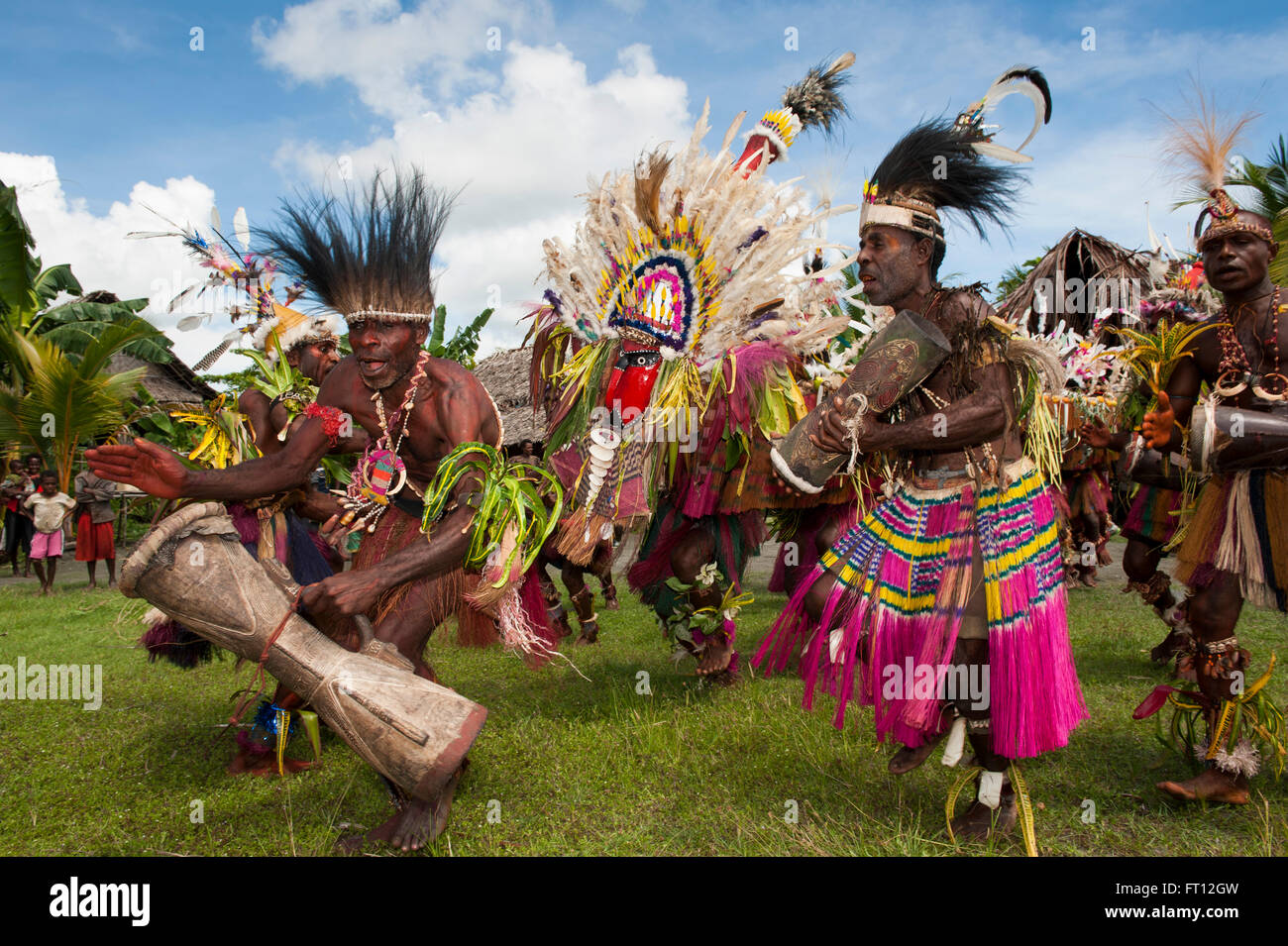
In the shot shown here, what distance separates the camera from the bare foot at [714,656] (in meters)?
4.74

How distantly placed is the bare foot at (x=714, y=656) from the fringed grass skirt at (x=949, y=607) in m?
1.68

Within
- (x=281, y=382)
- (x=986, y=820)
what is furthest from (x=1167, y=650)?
(x=281, y=382)

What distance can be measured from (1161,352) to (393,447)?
10.6 ft

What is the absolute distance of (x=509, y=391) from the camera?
54.4 feet

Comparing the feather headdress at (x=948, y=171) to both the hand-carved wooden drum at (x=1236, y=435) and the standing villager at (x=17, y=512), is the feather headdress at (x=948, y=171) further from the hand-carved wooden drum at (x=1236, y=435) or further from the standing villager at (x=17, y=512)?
the standing villager at (x=17, y=512)

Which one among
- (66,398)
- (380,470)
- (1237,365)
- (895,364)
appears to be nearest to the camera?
(895,364)

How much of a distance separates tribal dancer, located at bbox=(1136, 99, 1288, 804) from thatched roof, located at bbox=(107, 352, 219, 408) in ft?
64.8

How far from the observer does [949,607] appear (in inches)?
110

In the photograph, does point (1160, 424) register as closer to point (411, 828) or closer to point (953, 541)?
point (953, 541)

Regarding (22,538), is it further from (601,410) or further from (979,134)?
(979,134)

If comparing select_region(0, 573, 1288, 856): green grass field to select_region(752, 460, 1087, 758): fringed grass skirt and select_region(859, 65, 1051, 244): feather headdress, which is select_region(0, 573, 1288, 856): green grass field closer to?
select_region(752, 460, 1087, 758): fringed grass skirt

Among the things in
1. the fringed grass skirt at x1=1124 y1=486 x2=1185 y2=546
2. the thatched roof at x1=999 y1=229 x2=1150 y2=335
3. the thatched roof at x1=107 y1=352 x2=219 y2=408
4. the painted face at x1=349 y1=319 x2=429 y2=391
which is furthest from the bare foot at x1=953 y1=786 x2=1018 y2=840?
the thatched roof at x1=107 y1=352 x2=219 y2=408

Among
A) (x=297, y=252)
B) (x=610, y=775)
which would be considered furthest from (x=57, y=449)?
(x=610, y=775)

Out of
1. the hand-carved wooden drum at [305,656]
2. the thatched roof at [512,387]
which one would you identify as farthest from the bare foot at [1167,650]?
the thatched roof at [512,387]
